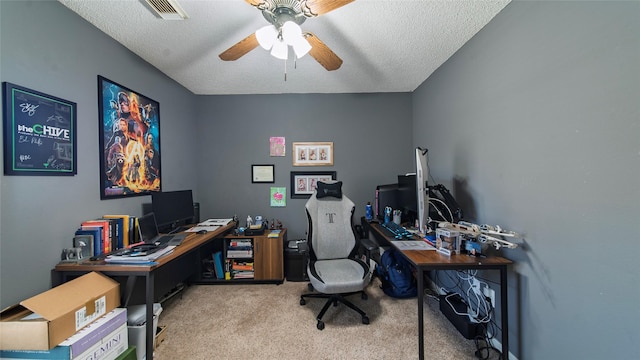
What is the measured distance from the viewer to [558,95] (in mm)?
1212

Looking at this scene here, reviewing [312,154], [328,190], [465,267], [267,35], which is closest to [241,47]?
[267,35]

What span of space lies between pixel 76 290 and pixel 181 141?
199cm

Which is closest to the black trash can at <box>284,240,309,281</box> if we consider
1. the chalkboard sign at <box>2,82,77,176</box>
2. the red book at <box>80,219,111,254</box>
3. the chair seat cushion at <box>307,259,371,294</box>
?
the chair seat cushion at <box>307,259,371,294</box>

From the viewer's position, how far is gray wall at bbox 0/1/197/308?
4.06 ft

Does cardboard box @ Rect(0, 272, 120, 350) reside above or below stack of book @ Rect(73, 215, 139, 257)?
below

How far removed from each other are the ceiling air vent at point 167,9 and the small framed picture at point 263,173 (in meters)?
1.90

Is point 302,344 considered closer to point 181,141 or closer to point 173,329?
point 173,329

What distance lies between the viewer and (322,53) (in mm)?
1670

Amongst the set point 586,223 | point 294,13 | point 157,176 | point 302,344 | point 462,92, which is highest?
point 294,13

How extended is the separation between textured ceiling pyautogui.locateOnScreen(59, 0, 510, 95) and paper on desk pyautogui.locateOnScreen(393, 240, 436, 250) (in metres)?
1.80

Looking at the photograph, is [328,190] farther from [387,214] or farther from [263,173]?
[263,173]

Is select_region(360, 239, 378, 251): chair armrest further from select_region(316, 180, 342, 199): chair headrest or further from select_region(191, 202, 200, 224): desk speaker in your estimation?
select_region(191, 202, 200, 224): desk speaker

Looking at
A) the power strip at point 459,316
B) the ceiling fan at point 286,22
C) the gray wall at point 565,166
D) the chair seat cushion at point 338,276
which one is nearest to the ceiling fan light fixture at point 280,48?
the ceiling fan at point 286,22

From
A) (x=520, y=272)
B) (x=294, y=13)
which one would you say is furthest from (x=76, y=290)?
(x=520, y=272)
